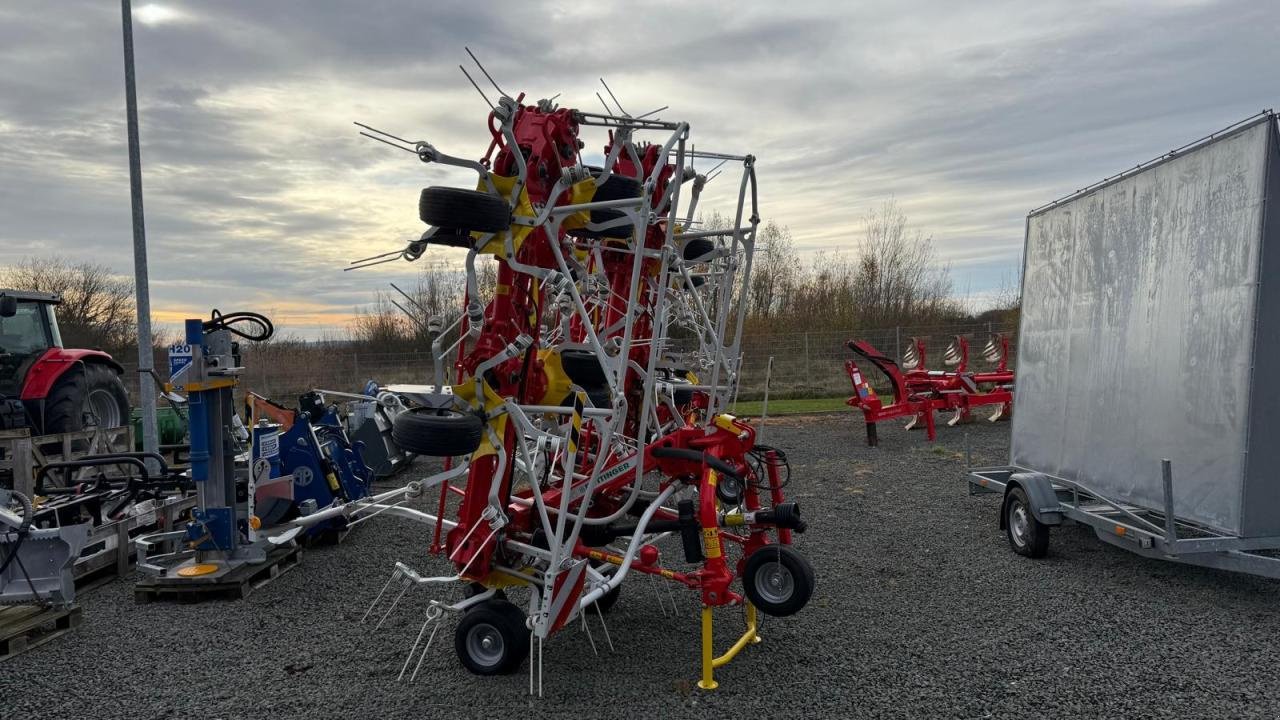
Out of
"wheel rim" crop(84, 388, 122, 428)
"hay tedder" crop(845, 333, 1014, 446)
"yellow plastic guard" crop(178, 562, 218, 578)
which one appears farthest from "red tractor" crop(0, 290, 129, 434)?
"hay tedder" crop(845, 333, 1014, 446)

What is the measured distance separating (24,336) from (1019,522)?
1157 cm

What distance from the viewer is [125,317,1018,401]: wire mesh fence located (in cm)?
2008

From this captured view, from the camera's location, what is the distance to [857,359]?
888 inches

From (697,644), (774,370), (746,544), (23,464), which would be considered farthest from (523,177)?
(774,370)

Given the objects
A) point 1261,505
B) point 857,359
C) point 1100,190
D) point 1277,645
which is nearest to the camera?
point 1277,645

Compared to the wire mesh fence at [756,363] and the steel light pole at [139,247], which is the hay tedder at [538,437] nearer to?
the steel light pole at [139,247]

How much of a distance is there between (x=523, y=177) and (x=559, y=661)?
287 cm

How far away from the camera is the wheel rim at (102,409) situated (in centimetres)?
987

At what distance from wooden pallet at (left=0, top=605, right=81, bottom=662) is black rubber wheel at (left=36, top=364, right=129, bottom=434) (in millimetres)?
4712

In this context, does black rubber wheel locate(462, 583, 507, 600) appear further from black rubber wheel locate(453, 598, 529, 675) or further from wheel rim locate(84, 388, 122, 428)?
wheel rim locate(84, 388, 122, 428)

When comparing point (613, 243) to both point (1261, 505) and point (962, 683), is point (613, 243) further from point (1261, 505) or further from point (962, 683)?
point (1261, 505)

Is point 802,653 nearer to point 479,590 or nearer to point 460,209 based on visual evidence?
point 479,590

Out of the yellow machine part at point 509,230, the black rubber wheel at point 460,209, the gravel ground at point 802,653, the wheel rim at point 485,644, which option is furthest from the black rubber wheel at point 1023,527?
the black rubber wheel at point 460,209

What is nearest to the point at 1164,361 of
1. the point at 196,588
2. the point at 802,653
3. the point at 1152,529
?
the point at 1152,529
